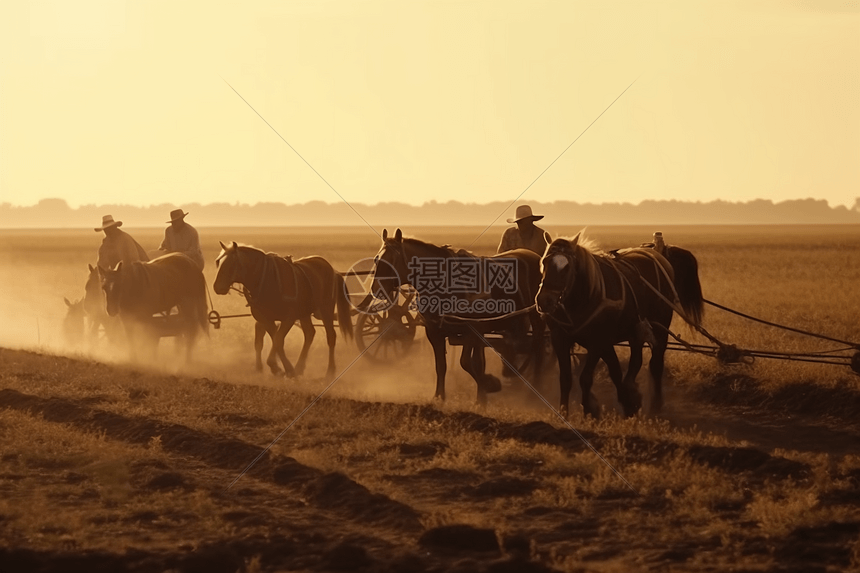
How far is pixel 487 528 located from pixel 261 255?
886cm

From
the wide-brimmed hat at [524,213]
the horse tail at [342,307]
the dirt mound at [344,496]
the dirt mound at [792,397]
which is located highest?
the wide-brimmed hat at [524,213]

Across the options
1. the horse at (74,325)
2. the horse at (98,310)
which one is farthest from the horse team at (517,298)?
the horse at (74,325)

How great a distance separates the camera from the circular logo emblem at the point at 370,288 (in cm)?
1181

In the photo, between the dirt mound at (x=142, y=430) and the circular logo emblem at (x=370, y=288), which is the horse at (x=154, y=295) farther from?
the dirt mound at (x=142, y=430)

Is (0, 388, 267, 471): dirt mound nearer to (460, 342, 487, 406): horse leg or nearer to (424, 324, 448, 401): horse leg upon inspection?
(424, 324, 448, 401): horse leg

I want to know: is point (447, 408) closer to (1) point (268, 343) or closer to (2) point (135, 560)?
(2) point (135, 560)

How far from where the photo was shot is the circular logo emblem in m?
11.8

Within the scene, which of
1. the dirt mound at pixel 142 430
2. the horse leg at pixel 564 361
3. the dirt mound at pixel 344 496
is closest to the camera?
the dirt mound at pixel 344 496

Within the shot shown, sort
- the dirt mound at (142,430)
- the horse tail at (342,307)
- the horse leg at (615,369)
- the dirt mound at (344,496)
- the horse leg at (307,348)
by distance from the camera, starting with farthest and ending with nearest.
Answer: the horse tail at (342,307)
the horse leg at (307,348)
the horse leg at (615,369)
the dirt mound at (142,430)
the dirt mound at (344,496)

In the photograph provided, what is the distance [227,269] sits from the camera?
14.6 meters

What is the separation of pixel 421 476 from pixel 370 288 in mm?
5389

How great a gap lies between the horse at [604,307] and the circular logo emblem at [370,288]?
7.14ft

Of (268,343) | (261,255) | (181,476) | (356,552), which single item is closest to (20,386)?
(261,255)

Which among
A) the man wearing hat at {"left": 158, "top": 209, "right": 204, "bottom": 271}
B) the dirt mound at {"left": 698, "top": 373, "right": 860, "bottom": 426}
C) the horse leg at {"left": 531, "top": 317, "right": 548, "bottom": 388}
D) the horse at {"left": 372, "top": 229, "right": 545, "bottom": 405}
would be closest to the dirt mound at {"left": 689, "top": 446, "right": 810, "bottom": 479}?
the dirt mound at {"left": 698, "top": 373, "right": 860, "bottom": 426}
